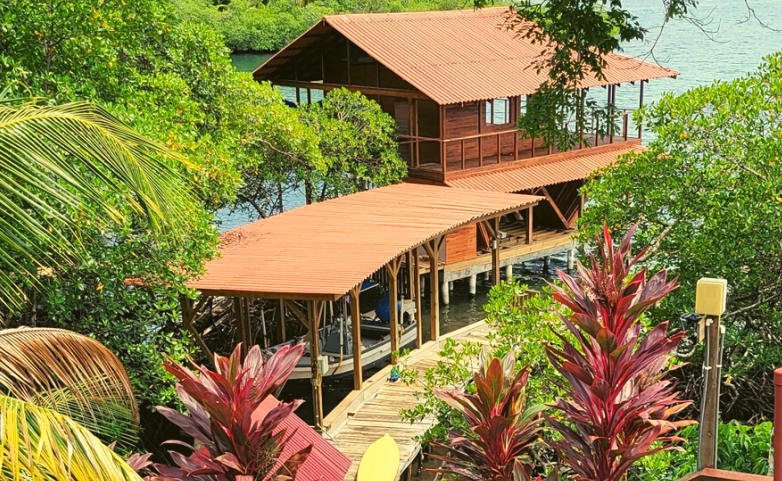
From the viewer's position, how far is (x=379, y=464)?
301 centimetres

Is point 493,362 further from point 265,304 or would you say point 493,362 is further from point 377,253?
point 265,304

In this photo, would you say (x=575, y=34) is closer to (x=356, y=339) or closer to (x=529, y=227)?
(x=356, y=339)

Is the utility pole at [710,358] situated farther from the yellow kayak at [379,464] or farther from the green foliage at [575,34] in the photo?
the yellow kayak at [379,464]

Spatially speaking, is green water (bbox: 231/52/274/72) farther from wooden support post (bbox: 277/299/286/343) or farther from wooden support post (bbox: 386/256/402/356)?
wooden support post (bbox: 386/256/402/356)

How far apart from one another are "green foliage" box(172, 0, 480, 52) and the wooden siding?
36.3m

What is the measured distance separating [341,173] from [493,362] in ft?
62.4

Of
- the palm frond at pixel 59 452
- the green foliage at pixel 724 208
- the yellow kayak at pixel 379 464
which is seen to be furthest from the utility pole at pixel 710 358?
the green foliage at pixel 724 208

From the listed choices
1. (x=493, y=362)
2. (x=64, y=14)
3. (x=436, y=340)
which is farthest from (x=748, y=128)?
(x=493, y=362)

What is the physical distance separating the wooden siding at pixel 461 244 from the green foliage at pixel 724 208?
9.98 metres

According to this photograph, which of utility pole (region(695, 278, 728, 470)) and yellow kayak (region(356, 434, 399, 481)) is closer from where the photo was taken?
yellow kayak (region(356, 434, 399, 481))

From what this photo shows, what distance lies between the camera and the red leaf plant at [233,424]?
11.2 feet

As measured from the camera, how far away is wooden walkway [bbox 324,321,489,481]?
13344 mm

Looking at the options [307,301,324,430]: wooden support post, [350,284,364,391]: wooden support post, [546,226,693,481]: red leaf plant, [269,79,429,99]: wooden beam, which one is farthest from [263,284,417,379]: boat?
[546,226,693,481]: red leaf plant

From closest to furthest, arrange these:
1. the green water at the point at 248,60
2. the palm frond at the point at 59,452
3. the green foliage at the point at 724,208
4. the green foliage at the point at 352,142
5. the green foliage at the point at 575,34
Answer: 1. the palm frond at the point at 59,452
2. the green foliage at the point at 575,34
3. the green foliage at the point at 724,208
4. the green foliage at the point at 352,142
5. the green water at the point at 248,60
